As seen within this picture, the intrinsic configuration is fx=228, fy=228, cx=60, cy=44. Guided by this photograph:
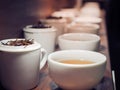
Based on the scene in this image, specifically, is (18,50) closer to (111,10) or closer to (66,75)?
(66,75)

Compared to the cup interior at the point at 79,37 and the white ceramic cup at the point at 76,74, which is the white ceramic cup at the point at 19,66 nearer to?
the white ceramic cup at the point at 76,74

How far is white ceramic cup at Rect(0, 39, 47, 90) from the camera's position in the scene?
28.2 inches

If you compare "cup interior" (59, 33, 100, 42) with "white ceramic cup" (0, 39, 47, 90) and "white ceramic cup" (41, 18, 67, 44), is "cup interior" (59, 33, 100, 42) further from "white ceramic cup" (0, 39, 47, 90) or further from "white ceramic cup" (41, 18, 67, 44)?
"white ceramic cup" (0, 39, 47, 90)

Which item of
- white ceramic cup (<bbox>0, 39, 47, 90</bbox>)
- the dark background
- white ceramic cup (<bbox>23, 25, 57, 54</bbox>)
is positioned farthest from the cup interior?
the dark background

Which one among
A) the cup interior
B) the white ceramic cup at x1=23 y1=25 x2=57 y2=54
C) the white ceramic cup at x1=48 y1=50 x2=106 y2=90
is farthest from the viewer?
the cup interior

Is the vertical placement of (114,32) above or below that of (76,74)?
below

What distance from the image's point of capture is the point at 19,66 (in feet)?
2.41

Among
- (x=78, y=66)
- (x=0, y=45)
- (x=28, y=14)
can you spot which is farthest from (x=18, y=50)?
(x=28, y=14)

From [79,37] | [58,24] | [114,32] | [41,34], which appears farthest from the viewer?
[114,32]

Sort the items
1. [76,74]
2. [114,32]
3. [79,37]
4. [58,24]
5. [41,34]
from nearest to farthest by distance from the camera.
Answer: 1. [76,74]
2. [41,34]
3. [79,37]
4. [58,24]
5. [114,32]

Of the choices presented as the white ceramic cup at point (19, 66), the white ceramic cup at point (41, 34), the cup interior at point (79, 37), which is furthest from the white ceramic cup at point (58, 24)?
the white ceramic cup at point (19, 66)

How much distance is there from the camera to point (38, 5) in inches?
62.4

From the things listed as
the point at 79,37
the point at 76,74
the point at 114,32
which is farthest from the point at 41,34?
the point at 114,32

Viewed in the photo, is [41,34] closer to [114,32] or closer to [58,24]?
[58,24]
